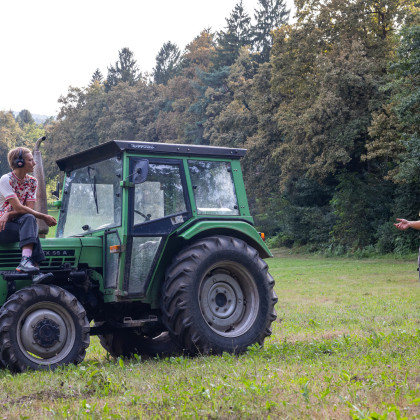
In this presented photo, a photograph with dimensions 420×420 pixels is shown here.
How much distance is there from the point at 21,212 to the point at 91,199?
4.00 ft

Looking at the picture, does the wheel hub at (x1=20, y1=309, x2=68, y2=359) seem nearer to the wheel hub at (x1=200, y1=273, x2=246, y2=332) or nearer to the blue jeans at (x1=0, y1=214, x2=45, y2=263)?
the blue jeans at (x1=0, y1=214, x2=45, y2=263)

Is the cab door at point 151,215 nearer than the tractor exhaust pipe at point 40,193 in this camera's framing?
Yes

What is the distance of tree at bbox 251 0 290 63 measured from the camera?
5906 centimetres


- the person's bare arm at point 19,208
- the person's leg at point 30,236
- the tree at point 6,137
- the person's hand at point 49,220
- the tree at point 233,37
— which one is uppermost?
the tree at point 233,37

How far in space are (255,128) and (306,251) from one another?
763 cm

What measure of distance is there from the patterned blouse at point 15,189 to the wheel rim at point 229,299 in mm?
2115

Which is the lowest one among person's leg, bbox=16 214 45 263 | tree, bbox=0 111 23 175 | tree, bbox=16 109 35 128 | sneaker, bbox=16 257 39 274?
sneaker, bbox=16 257 39 274

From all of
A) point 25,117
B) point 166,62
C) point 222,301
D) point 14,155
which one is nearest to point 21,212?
point 14,155

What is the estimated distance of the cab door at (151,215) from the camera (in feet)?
24.7

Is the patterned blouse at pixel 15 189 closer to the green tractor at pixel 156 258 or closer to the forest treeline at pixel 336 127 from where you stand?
the green tractor at pixel 156 258

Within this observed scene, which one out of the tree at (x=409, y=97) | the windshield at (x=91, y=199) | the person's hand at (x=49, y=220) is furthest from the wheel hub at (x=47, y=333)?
the tree at (x=409, y=97)

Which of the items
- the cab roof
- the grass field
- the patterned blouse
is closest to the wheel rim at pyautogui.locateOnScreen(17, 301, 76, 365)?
the grass field

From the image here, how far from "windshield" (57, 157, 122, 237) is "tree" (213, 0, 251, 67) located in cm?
4862

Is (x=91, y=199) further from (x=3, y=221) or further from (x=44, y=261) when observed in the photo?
(x=3, y=221)
